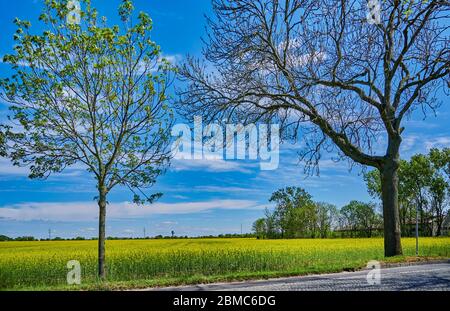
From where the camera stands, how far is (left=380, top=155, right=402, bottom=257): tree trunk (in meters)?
21.1

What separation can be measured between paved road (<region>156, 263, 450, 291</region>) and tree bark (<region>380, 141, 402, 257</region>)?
20.1 ft

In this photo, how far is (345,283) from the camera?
12.4m

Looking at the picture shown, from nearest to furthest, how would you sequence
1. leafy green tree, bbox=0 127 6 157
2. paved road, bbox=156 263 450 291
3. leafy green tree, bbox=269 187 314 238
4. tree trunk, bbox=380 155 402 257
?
paved road, bbox=156 263 450 291 < leafy green tree, bbox=0 127 6 157 < tree trunk, bbox=380 155 402 257 < leafy green tree, bbox=269 187 314 238

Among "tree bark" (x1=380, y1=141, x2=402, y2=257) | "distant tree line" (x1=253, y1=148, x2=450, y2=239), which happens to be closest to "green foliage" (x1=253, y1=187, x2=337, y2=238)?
"distant tree line" (x1=253, y1=148, x2=450, y2=239)

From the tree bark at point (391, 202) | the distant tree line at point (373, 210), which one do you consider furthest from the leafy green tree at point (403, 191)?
the tree bark at point (391, 202)

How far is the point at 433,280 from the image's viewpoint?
1292 centimetres

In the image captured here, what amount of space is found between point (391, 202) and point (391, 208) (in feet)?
0.89

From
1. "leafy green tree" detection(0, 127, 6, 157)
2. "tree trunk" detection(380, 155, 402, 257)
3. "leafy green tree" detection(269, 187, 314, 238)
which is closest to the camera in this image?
"leafy green tree" detection(0, 127, 6, 157)

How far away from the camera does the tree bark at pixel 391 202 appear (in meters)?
21.1

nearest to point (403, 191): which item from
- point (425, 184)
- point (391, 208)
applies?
point (425, 184)

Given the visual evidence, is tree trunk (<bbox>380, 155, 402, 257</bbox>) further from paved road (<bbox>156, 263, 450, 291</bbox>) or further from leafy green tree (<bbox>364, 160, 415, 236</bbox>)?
leafy green tree (<bbox>364, 160, 415, 236</bbox>)
